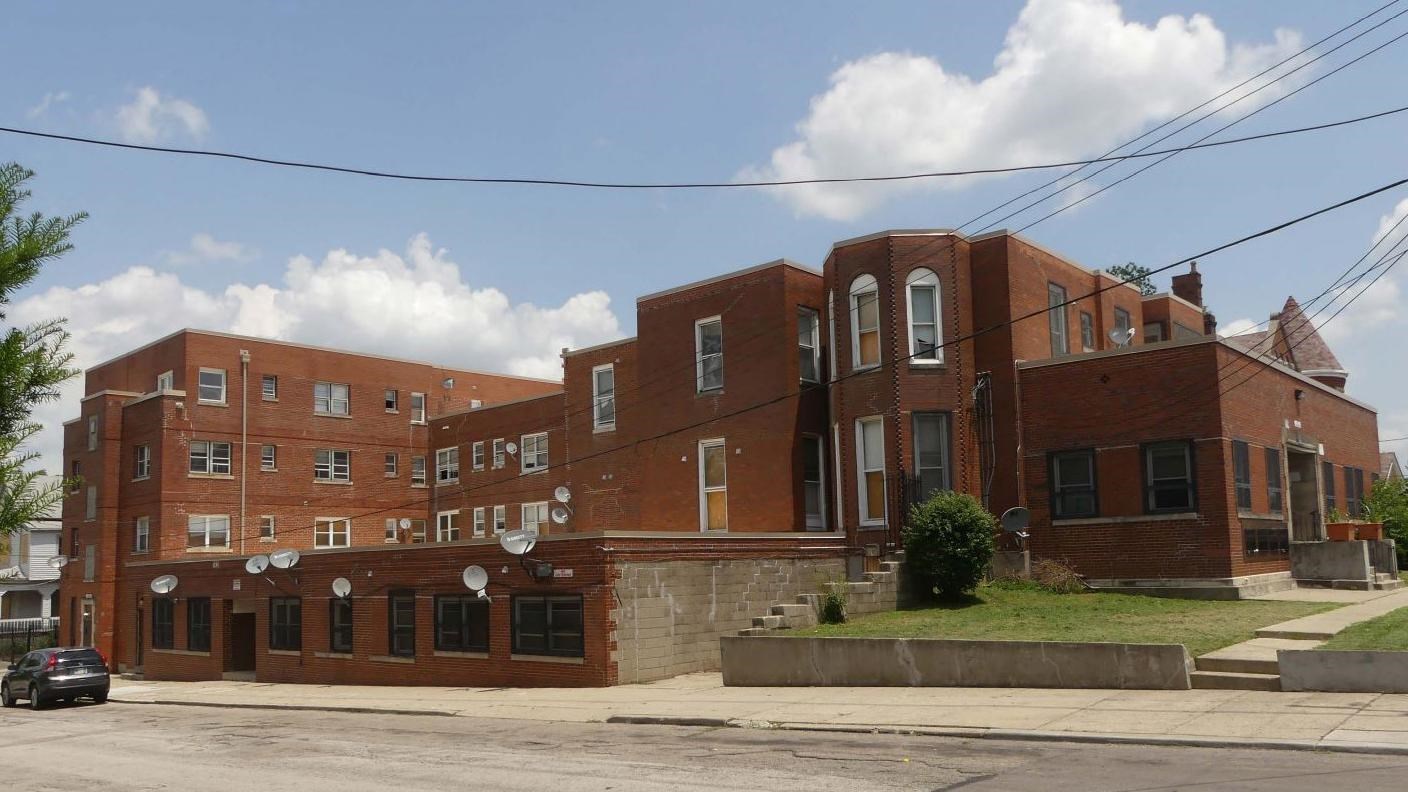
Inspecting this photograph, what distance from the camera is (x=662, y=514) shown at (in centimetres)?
3459

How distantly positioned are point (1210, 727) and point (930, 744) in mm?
3177

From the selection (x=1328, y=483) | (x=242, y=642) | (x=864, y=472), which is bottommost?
(x=242, y=642)

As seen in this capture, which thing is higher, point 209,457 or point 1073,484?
point 209,457

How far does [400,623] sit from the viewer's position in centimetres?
2952

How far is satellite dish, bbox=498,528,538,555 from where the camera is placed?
24.7m

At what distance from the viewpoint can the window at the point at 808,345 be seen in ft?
106

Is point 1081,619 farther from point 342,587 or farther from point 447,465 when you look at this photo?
point 447,465

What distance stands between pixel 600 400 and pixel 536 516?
24.7ft

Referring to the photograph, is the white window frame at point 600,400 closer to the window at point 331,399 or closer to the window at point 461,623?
the window at point 461,623

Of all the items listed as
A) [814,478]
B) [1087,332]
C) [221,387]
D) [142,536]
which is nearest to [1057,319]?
[1087,332]

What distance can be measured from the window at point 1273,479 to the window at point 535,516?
80.5ft

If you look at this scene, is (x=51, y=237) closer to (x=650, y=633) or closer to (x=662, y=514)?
(x=650, y=633)

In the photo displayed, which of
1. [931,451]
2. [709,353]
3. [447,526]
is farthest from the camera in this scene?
[447,526]

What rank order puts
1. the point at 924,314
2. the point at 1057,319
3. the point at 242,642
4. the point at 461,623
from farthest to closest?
the point at 242,642
the point at 1057,319
the point at 924,314
the point at 461,623
